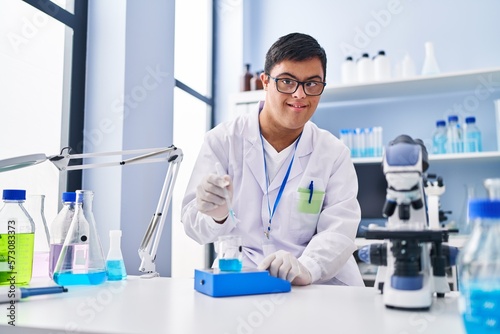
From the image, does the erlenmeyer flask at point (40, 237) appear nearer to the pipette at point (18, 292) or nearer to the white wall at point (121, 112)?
the pipette at point (18, 292)

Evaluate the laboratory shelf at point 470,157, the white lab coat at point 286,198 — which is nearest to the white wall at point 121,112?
the white lab coat at point 286,198

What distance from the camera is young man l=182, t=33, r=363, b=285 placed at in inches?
57.9

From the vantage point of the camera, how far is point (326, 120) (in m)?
3.39

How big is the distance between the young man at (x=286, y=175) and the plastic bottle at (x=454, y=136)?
150cm

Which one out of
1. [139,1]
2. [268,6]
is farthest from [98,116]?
[268,6]

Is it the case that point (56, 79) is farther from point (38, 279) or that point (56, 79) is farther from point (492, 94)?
point (492, 94)

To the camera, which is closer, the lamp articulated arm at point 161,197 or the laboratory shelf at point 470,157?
the lamp articulated arm at point 161,197

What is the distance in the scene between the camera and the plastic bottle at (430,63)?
293cm

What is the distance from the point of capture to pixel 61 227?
3.94 feet

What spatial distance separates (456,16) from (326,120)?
115cm

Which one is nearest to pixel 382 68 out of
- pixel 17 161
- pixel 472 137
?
pixel 472 137

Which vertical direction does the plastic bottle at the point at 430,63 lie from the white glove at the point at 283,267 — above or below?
above

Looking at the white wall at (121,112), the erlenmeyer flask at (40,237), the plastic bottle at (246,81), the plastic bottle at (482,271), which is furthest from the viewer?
the plastic bottle at (246,81)

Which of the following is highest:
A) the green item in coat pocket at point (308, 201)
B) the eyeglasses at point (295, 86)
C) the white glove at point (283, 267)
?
the eyeglasses at point (295, 86)
